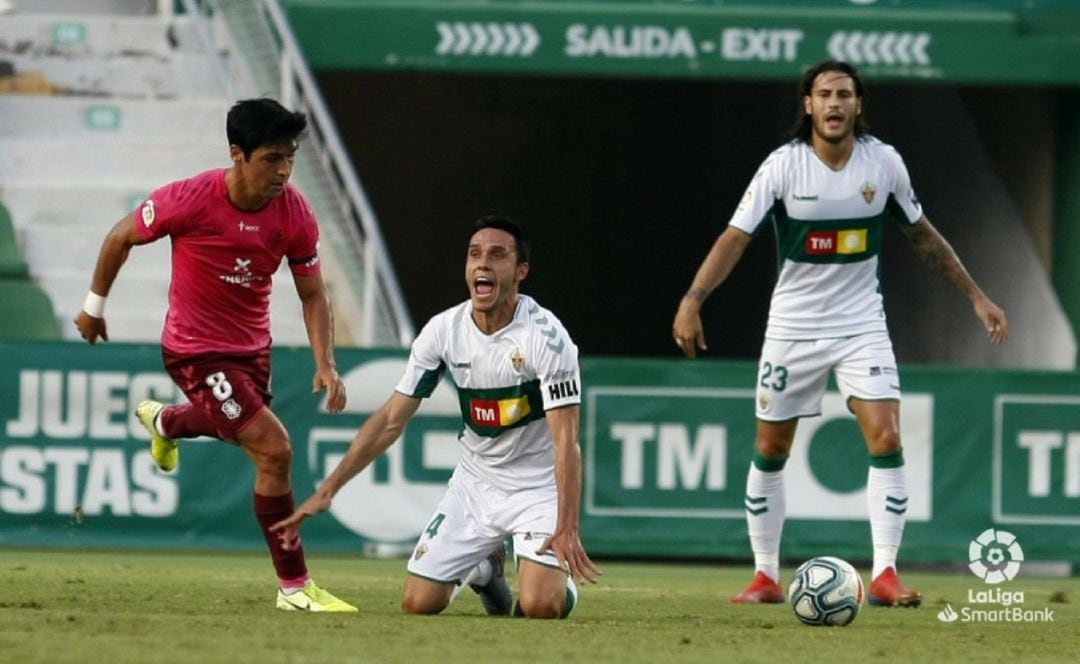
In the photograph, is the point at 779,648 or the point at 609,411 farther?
the point at 609,411

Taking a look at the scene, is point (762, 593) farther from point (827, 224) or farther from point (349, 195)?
point (349, 195)

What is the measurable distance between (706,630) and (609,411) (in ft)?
16.4

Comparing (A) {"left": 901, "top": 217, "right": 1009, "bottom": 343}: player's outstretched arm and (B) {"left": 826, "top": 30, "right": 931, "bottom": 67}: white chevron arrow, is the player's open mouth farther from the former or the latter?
(B) {"left": 826, "top": 30, "right": 931, "bottom": 67}: white chevron arrow

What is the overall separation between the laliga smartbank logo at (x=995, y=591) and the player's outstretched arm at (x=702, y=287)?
153cm

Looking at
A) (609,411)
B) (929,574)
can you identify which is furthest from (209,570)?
(929,574)

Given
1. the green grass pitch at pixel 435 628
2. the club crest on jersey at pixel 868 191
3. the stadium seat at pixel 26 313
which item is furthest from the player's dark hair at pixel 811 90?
the stadium seat at pixel 26 313

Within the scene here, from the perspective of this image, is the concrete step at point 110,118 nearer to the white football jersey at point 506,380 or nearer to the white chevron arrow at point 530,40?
the white chevron arrow at point 530,40

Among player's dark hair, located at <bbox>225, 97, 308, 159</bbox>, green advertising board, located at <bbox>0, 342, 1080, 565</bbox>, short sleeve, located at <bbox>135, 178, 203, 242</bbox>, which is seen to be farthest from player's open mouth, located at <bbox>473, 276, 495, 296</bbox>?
green advertising board, located at <bbox>0, 342, 1080, 565</bbox>

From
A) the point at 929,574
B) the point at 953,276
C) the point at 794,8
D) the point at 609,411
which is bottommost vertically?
the point at 929,574

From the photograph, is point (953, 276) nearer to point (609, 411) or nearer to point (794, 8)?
point (609, 411)

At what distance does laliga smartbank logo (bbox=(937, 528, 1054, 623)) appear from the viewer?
9070mm

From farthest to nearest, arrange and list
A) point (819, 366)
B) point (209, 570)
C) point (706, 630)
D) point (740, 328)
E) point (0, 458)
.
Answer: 1. point (740, 328)
2. point (0, 458)
3. point (209, 570)
4. point (819, 366)
5. point (706, 630)

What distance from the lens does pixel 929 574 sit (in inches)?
522

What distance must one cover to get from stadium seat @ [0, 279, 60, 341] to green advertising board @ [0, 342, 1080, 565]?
228cm
